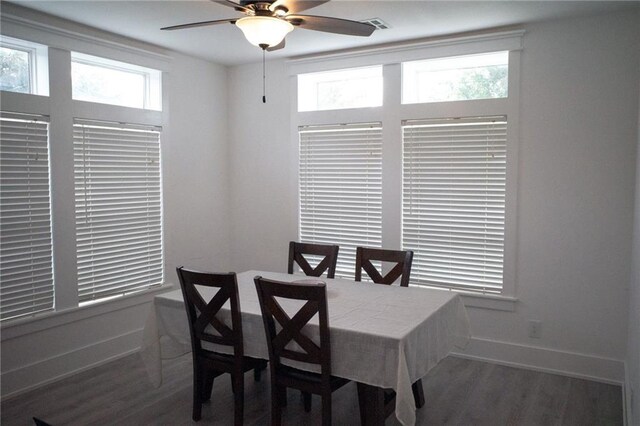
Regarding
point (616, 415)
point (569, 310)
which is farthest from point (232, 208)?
point (616, 415)

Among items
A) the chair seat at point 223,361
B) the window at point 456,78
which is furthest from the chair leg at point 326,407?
the window at point 456,78

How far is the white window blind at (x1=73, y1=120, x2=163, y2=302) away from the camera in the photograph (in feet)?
13.1

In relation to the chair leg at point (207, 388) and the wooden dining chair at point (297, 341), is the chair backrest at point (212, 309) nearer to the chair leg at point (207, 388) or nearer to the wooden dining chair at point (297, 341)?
the wooden dining chair at point (297, 341)

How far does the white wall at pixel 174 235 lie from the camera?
3.64m

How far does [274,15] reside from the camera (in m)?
2.51

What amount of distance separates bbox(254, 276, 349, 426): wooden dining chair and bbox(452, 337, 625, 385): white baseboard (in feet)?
6.14

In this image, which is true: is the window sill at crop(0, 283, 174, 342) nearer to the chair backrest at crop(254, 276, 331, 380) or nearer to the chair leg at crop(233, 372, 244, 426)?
the chair leg at crop(233, 372, 244, 426)

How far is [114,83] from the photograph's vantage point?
436 centimetres

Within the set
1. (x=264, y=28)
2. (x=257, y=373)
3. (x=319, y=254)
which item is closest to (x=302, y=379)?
(x=257, y=373)

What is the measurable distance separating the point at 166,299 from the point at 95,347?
1.31 meters

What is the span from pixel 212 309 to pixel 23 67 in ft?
7.69

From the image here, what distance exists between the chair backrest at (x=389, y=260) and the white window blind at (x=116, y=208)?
1963 mm

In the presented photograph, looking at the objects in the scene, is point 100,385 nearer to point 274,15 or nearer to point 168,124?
point 168,124

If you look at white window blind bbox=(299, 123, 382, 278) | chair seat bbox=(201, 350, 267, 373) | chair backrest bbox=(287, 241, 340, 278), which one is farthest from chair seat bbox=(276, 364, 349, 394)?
white window blind bbox=(299, 123, 382, 278)
